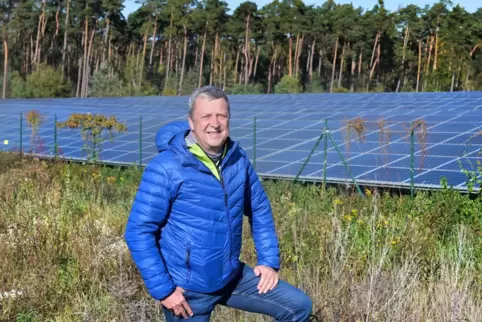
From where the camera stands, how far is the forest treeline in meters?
48.8

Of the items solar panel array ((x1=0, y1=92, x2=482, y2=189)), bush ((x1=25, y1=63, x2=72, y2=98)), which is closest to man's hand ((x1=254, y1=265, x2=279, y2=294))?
solar panel array ((x1=0, y1=92, x2=482, y2=189))

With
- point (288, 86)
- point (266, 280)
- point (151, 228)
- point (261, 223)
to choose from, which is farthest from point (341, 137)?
point (288, 86)

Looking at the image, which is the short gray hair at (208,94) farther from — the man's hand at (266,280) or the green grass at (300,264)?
the green grass at (300,264)

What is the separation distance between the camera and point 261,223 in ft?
10.5

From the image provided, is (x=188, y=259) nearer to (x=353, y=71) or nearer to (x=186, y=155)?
(x=186, y=155)

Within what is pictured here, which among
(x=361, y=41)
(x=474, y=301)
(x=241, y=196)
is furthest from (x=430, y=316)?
(x=361, y=41)

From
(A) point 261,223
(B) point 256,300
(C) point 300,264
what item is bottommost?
(C) point 300,264

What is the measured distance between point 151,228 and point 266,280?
61 cm

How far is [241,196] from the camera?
3021 millimetres

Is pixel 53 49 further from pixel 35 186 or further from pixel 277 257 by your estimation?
pixel 277 257

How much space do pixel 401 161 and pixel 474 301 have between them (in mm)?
7420

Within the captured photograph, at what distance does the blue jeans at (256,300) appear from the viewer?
306 cm

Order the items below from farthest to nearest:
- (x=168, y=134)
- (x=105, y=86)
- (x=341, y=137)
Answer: (x=105, y=86)
(x=341, y=137)
(x=168, y=134)

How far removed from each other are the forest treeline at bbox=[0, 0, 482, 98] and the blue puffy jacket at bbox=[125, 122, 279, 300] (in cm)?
4188
